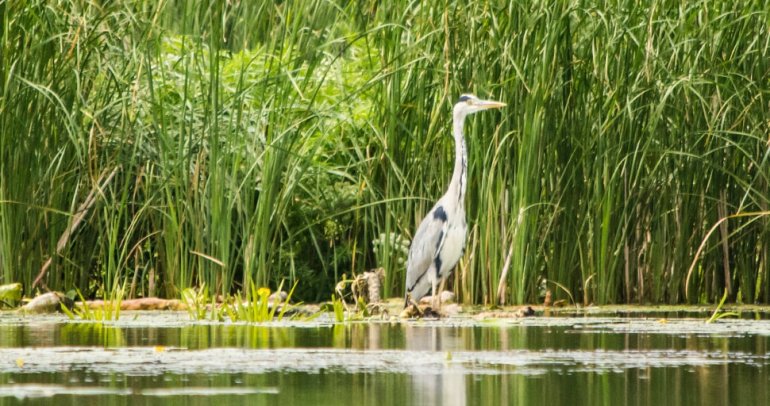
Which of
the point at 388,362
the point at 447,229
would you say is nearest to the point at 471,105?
the point at 447,229

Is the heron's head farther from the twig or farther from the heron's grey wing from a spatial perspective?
the twig

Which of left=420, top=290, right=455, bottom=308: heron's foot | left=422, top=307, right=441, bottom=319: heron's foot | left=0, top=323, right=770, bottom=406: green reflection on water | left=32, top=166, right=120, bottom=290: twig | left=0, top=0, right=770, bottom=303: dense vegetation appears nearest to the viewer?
left=0, top=323, right=770, bottom=406: green reflection on water

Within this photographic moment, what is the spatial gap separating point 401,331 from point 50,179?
8.79 ft

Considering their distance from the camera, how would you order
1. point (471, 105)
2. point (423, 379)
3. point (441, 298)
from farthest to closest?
point (441, 298) → point (471, 105) → point (423, 379)

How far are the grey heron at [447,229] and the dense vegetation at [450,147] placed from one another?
29 centimetres

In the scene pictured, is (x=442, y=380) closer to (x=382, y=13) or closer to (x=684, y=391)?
(x=684, y=391)

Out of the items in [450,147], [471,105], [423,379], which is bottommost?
[423,379]

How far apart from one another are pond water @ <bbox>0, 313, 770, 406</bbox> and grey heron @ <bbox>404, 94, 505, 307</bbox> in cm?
70

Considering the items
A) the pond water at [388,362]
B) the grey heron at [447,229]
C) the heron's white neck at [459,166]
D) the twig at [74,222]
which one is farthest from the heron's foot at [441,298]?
the twig at [74,222]

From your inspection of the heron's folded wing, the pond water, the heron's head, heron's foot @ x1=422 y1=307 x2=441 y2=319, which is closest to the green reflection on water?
the pond water

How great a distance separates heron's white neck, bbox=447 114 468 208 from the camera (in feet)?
30.1

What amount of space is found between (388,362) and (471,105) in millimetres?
3331

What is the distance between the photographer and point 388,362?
239 inches

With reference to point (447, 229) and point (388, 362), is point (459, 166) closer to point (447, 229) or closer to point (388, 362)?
point (447, 229)
